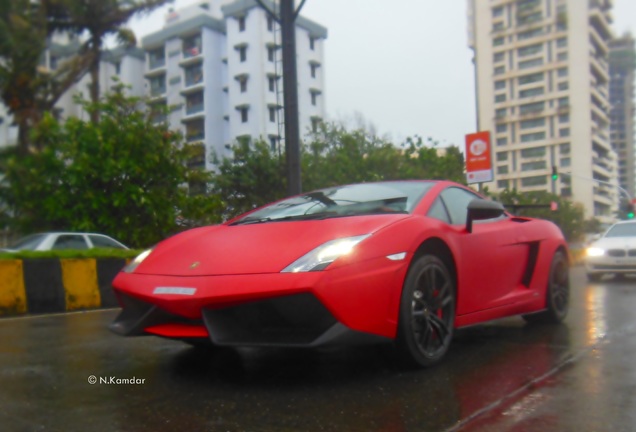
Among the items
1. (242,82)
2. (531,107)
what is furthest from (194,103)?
(531,107)

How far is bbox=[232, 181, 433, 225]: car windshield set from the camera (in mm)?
4348

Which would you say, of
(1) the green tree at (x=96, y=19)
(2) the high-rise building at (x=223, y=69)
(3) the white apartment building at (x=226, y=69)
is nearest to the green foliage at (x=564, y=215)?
(2) the high-rise building at (x=223, y=69)

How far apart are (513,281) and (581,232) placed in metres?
67.4

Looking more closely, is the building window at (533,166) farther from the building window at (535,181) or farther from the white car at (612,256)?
the white car at (612,256)

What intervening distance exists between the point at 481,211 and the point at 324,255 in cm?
143

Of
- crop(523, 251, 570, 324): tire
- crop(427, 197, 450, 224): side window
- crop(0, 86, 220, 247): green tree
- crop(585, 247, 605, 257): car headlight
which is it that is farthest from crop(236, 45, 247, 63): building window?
crop(427, 197, 450, 224): side window

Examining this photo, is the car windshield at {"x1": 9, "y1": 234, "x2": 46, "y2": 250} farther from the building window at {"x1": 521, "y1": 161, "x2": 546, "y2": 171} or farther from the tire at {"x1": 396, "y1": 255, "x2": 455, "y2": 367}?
the building window at {"x1": 521, "y1": 161, "x2": 546, "y2": 171}

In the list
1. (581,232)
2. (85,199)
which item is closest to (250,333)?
(85,199)

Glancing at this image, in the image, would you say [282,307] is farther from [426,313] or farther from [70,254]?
[70,254]

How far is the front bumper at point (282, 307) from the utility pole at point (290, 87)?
25.2 feet

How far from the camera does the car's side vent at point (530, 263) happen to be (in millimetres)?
5285

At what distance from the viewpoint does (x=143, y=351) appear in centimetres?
477

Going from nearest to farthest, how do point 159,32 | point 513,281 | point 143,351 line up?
point 143,351, point 513,281, point 159,32

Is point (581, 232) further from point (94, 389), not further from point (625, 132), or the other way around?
point (94, 389)
